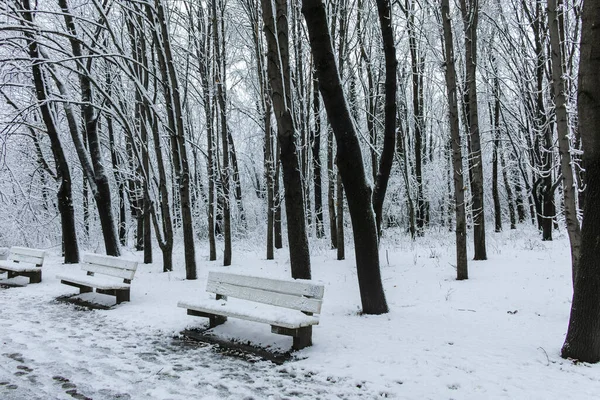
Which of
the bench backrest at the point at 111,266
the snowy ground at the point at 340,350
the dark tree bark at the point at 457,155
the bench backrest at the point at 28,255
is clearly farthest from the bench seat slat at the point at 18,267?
the dark tree bark at the point at 457,155

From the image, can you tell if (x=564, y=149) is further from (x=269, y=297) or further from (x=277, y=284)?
(x=269, y=297)

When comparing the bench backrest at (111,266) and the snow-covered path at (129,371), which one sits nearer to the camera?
the snow-covered path at (129,371)

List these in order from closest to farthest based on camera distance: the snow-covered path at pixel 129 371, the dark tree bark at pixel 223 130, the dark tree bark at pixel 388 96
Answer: the snow-covered path at pixel 129 371 → the dark tree bark at pixel 388 96 → the dark tree bark at pixel 223 130

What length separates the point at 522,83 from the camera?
15.0 meters

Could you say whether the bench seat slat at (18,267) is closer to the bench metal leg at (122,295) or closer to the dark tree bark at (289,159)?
the bench metal leg at (122,295)

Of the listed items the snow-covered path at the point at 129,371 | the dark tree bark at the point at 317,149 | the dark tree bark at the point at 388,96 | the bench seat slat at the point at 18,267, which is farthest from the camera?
the dark tree bark at the point at 317,149

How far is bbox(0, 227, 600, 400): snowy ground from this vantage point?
3732mm

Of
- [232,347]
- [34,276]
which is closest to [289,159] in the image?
[232,347]

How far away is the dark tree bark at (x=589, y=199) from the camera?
3820 mm

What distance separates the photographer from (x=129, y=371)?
13.9ft

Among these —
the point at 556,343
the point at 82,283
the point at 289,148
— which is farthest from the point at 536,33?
the point at 82,283

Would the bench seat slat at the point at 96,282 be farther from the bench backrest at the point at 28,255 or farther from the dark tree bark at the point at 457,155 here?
the dark tree bark at the point at 457,155

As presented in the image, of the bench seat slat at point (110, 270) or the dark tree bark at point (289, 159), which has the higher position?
the dark tree bark at point (289, 159)

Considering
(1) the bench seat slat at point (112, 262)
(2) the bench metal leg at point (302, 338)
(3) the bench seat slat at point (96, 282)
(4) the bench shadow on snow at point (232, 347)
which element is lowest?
(4) the bench shadow on snow at point (232, 347)
